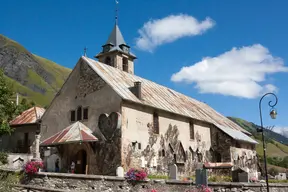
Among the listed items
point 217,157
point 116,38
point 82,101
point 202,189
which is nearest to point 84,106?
point 82,101

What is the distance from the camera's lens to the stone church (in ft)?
85.6

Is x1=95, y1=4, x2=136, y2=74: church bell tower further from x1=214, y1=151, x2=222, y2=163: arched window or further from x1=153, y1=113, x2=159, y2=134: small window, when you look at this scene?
x1=214, y1=151, x2=222, y2=163: arched window

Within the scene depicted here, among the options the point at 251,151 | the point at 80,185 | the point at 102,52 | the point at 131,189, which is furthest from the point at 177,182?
the point at 102,52

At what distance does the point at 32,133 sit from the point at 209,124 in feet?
67.8

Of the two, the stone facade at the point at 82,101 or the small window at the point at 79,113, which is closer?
the stone facade at the point at 82,101

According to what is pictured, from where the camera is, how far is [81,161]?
27.2 m

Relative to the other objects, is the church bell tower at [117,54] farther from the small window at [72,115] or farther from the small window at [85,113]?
the small window at [85,113]

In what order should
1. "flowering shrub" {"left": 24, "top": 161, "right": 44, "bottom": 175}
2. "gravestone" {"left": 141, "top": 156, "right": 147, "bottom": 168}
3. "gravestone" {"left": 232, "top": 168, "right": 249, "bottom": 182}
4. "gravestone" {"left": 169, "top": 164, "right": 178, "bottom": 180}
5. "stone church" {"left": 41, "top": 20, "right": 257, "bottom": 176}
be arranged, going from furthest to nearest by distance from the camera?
"gravestone" {"left": 141, "top": 156, "right": 147, "bottom": 168} < "stone church" {"left": 41, "top": 20, "right": 257, "bottom": 176} < "gravestone" {"left": 169, "top": 164, "right": 178, "bottom": 180} < "gravestone" {"left": 232, "top": 168, "right": 249, "bottom": 182} < "flowering shrub" {"left": 24, "top": 161, "right": 44, "bottom": 175}

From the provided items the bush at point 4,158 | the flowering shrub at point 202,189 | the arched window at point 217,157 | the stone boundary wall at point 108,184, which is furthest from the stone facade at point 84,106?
the arched window at point 217,157

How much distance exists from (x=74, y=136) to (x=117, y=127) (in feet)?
11.3

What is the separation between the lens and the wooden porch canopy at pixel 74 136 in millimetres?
25141

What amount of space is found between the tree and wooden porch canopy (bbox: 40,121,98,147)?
5.04 m

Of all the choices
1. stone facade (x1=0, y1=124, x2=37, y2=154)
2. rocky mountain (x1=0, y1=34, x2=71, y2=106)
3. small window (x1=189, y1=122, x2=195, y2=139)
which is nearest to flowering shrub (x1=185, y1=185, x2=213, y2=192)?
small window (x1=189, y1=122, x2=195, y2=139)

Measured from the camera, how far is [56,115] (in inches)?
1228
